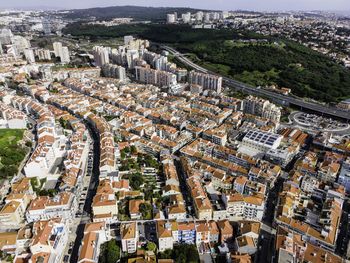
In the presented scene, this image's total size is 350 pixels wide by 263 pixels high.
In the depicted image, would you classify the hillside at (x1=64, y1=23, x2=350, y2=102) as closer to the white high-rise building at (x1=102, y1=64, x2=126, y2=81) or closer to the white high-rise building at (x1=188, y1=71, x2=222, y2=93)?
the white high-rise building at (x1=188, y1=71, x2=222, y2=93)

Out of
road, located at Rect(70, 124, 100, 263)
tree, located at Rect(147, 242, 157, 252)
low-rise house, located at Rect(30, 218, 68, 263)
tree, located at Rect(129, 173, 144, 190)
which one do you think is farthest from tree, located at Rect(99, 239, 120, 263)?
tree, located at Rect(129, 173, 144, 190)

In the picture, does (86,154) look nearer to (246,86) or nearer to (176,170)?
(176,170)

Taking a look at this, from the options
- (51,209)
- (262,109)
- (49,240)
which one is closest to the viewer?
(49,240)

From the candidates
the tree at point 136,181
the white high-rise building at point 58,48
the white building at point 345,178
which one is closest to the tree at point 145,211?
the tree at point 136,181

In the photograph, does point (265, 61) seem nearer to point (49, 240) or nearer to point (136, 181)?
point (136, 181)

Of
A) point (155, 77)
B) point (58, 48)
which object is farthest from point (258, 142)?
point (58, 48)

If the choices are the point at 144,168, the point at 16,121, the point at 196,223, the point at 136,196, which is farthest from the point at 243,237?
the point at 16,121
